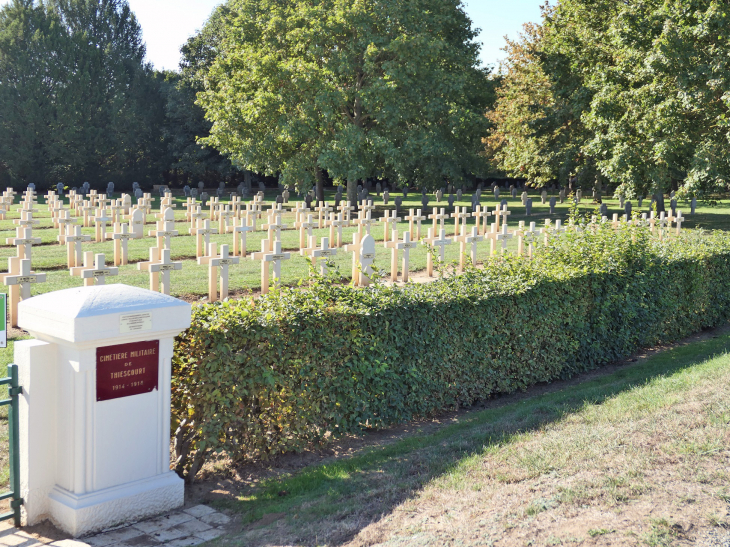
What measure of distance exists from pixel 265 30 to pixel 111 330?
104 feet

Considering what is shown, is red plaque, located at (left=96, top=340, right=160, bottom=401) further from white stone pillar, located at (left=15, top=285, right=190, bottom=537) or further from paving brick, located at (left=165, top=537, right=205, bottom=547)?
paving brick, located at (left=165, top=537, right=205, bottom=547)

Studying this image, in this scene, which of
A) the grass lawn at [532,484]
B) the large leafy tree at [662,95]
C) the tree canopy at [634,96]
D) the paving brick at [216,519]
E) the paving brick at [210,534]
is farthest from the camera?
the tree canopy at [634,96]

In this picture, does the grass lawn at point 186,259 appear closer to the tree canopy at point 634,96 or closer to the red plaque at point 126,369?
the red plaque at point 126,369

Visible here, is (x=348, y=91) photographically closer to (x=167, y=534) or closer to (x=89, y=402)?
(x=89, y=402)

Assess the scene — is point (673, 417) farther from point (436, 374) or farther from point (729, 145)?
point (729, 145)

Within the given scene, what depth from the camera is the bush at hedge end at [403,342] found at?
18.2 ft

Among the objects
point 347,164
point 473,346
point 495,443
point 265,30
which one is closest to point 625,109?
point 347,164

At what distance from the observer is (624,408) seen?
6406mm

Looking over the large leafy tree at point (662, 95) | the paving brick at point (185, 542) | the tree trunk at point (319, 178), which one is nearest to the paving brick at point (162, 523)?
the paving brick at point (185, 542)

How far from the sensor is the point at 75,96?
51.0 m

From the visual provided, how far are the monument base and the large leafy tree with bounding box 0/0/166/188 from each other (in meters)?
49.4

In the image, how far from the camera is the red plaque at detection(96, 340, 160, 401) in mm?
4746

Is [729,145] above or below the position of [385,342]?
above

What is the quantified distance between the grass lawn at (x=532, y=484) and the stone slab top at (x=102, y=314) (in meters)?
1.45
